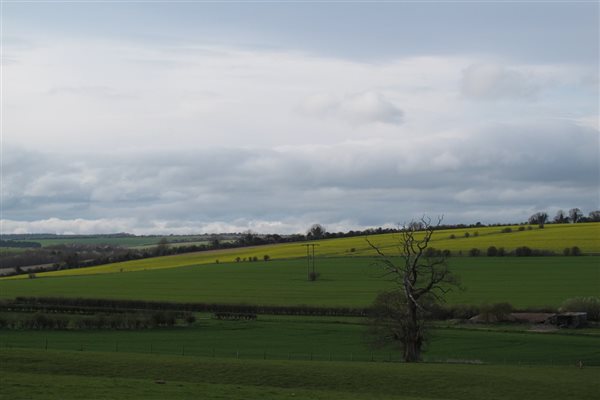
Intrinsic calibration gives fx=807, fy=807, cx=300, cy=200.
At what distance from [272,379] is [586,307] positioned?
4963 centimetres

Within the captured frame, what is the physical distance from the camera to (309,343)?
6606cm

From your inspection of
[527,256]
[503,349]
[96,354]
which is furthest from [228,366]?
[527,256]

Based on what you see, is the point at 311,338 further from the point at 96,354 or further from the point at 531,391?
the point at 531,391

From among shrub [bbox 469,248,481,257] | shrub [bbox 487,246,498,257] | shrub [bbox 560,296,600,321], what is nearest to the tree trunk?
shrub [bbox 560,296,600,321]

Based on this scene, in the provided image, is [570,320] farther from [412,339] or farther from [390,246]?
[390,246]

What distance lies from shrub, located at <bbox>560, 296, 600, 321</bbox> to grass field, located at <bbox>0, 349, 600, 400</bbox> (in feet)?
117

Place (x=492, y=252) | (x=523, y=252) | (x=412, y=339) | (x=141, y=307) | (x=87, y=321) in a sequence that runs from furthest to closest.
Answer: (x=492, y=252) → (x=523, y=252) → (x=141, y=307) → (x=87, y=321) → (x=412, y=339)

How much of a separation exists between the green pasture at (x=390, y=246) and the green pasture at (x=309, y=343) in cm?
6813

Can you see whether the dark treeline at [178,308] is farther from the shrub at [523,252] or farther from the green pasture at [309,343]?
the shrub at [523,252]

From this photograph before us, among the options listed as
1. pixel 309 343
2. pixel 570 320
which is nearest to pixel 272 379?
pixel 309 343

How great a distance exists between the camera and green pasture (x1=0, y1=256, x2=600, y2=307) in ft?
322

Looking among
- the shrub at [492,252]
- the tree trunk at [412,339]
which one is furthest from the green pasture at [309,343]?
the shrub at [492,252]

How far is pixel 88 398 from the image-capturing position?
29.4m

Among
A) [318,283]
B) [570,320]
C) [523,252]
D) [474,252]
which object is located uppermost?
[474,252]
